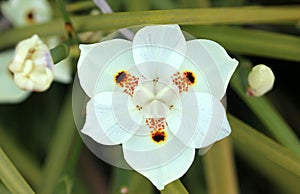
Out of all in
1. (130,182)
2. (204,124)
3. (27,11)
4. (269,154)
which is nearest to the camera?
(204,124)

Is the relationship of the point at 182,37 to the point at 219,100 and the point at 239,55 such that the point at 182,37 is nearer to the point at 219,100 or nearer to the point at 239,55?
the point at 219,100

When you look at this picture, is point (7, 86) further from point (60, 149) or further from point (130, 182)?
point (130, 182)

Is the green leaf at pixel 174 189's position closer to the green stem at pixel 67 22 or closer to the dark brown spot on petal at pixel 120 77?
the dark brown spot on petal at pixel 120 77

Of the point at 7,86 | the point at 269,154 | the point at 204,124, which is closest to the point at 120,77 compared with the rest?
the point at 204,124

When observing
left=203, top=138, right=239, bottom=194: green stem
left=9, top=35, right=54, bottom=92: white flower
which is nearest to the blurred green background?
left=203, top=138, right=239, bottom=194: green stem

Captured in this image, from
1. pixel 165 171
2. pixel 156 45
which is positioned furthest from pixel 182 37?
pixel 165 171

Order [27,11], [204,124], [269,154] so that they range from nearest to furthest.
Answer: [204,124]
[269,154]
[27,11]

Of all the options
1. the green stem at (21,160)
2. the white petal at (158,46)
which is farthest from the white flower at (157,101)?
the green stem at (21,160)

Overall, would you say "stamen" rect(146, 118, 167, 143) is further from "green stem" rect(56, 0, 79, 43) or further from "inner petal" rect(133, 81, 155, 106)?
"green stem" rect(56, 0, 79, 43)
